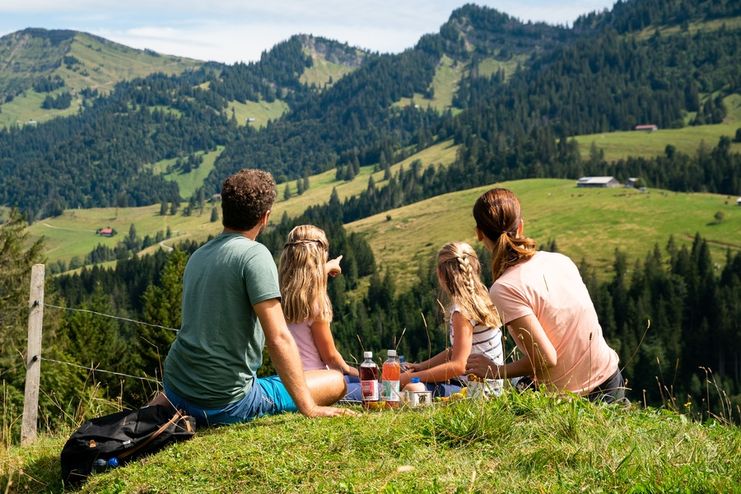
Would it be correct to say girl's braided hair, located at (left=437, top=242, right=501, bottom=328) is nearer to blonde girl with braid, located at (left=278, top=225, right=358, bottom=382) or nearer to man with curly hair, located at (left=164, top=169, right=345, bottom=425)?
blonde girl with braid, located at (left=278, top=225, right=358, bottom=382)

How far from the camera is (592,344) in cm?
759

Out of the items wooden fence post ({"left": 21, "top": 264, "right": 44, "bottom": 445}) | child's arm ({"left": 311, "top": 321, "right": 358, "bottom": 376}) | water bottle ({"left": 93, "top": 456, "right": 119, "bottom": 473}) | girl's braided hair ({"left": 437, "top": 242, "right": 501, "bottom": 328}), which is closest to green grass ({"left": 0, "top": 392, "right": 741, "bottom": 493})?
water bottle ({"left": 93, "top": 456, "right": 119, "bottom": 473})

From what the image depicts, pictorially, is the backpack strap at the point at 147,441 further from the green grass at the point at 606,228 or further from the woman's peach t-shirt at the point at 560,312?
the green grass at the point at 606,228

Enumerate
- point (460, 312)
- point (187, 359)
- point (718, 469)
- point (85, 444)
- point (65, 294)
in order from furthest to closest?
point (65, 294)
point (460, 312)
point (187, 359)
point (85, 444)
point (718, 469)

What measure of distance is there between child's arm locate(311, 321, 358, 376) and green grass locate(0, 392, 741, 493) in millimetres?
1716

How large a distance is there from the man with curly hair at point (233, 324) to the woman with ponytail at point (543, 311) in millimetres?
2087

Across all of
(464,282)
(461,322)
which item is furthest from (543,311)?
(464,282)

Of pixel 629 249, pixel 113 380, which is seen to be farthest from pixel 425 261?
pixel 113 380

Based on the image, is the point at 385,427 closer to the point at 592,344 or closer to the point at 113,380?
the point at 592,344

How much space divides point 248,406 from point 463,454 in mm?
2768

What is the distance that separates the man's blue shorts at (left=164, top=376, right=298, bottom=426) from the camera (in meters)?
7.88

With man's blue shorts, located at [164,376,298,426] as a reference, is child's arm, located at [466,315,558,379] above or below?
above

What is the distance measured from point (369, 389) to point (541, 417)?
2428 millimetres

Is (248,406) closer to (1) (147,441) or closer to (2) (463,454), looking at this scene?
(1) (147,441)
